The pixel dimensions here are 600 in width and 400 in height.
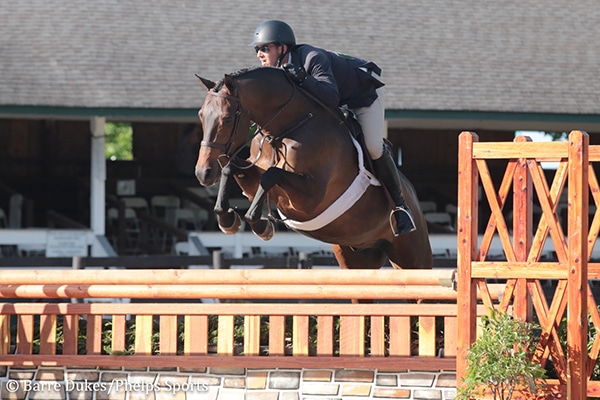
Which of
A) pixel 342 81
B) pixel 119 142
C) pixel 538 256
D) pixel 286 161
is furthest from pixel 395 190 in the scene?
pixel 119 142

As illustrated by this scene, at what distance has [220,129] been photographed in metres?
6.79

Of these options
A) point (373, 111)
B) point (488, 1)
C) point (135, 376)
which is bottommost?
point (135, 376)

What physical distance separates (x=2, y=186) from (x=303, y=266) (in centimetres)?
630

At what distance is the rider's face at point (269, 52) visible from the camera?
24.0 feet

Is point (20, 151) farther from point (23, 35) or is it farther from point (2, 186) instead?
point (23, 35)

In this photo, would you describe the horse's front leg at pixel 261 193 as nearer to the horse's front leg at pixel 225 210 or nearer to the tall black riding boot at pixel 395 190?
the horse's front leg at pixel 225 210

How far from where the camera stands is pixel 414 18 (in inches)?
655

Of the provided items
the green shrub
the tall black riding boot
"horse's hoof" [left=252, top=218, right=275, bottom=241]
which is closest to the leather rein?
"horse's hoof" [left=252, top=218, right=275, bottom=241]

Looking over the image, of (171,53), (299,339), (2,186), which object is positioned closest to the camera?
(299,339)

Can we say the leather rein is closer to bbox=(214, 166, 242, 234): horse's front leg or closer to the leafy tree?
bbox=(214, 166, 242, 234): horse's front leg

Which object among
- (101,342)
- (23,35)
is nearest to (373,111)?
(101,342)

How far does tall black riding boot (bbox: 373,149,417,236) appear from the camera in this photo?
25.3ft

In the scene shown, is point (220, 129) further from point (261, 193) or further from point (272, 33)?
point (272, 33)

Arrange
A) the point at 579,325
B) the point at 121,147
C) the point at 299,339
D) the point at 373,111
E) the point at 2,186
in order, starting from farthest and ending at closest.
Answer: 1. the point at 121,147
2. the point at 2,186
3. the point at 373,111
4. the point at 299,339
5. the point at 579,325
